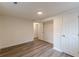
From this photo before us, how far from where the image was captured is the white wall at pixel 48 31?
5989 millimetres

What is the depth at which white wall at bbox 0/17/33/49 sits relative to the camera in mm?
4451

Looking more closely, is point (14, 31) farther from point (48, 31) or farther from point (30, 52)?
point (48, 31)

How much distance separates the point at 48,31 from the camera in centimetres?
632

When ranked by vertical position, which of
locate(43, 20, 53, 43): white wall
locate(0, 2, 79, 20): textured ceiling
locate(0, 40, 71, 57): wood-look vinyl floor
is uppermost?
locate(0, 2, 79, 20): textured ceiling

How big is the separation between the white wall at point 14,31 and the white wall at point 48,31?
1413 mm

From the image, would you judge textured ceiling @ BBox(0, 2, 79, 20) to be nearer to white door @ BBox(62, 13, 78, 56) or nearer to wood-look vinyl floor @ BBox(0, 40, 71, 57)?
white door @ BBox(62, 13, 78, 56)

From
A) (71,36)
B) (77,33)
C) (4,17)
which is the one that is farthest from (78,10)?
(4,17)

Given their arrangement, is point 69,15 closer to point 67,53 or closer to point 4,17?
point 67,53

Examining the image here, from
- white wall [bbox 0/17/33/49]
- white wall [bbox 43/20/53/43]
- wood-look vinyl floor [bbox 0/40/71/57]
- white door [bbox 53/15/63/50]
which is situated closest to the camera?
wood-look vinyl floor [bbox 0/40/71/57]

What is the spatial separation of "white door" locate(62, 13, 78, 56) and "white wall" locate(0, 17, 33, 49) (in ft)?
10.8

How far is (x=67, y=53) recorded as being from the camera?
3523 mm

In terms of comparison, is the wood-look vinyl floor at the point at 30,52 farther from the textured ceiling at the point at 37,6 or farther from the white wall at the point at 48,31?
the textured ceiling at the point at 37,6

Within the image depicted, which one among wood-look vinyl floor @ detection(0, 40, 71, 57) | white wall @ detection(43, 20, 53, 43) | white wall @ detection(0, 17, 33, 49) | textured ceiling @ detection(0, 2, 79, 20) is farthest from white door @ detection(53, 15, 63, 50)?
white wall @ detection(0, 17, 33, 49)

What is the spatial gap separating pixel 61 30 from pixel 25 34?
10.6ft
